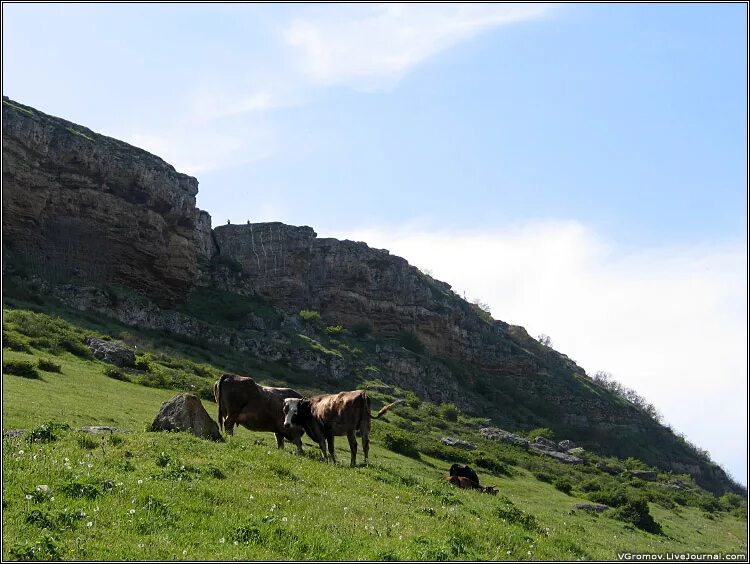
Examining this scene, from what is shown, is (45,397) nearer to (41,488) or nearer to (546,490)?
(41,488)

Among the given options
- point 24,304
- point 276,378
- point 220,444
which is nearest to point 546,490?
point 220,444

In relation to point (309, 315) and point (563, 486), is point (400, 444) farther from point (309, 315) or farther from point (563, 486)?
point (309, 315)

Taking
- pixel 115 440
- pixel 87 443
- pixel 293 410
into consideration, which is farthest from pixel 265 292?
pixel 87 443

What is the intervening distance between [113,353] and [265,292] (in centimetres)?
6548

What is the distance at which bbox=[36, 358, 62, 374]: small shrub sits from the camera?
34.6 metres

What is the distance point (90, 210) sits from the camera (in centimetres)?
7862

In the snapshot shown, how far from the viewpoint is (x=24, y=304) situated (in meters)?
57.2

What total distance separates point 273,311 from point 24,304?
42.5 m

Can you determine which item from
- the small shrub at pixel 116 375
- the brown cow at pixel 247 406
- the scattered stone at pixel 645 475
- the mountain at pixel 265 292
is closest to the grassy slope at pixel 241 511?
the brown cow at pixel 247 406

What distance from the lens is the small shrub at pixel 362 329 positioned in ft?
348

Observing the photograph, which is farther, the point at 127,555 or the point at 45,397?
the point at 45,397

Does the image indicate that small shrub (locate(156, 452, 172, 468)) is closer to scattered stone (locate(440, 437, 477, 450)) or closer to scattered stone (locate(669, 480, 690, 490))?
scattered stone (locate(440, 437, 477, 450))

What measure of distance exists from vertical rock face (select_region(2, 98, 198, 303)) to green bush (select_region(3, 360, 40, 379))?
41.1 m

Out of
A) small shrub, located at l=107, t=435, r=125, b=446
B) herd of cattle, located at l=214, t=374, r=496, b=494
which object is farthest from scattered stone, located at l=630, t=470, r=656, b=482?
small shrub, located at l=107, t=435, r=125, b=446
